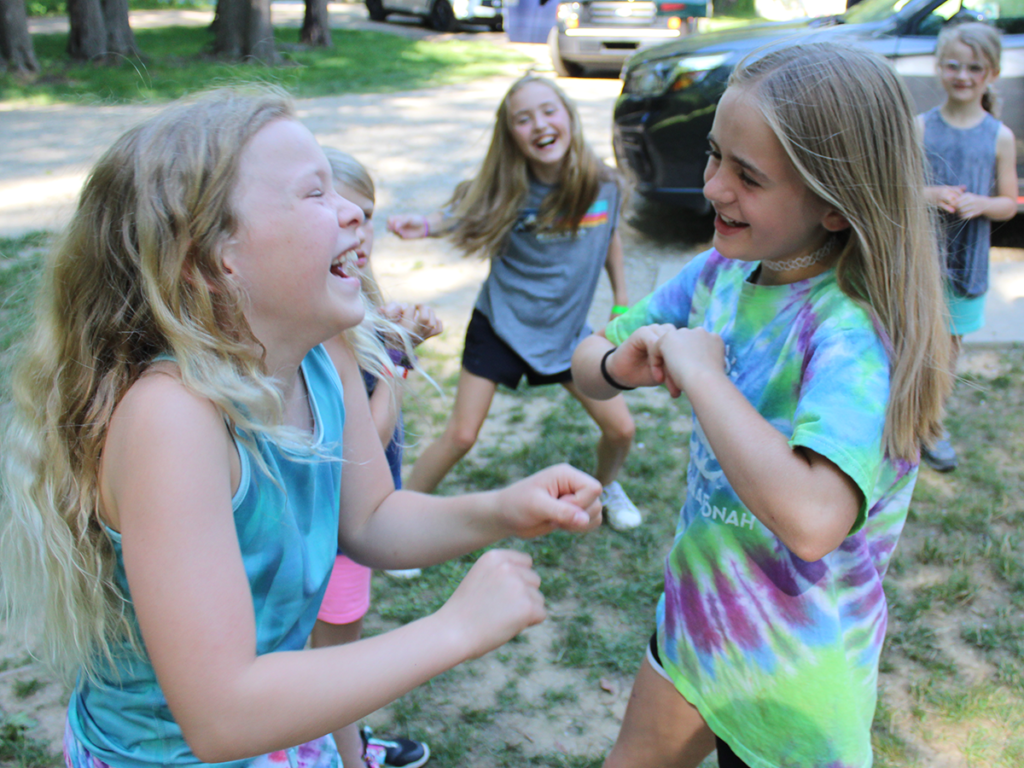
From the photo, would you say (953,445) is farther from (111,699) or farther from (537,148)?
(111,699)

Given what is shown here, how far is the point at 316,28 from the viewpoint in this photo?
57.3 ft

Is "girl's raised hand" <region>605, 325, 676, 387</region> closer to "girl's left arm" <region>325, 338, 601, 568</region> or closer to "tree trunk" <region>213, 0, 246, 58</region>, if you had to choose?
"girl's left arm" <region>325, 338, 601, 568</region>

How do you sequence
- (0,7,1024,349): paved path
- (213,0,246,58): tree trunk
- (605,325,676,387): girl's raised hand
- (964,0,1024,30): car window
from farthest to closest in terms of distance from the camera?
1. (213,0,246,58): tree trunk
2. (0,7,1024,349): paved path
3. (964,0,1024,30): car window
4. (605,325,676,387): girl's raised hand

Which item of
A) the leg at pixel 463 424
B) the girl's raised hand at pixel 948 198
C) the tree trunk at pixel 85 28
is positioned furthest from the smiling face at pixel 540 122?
the tree trunk at pixel 85 28

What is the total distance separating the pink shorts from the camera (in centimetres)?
231

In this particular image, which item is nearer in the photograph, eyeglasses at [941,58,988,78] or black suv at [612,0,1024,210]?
eyeglasses at [941,58,988,78]

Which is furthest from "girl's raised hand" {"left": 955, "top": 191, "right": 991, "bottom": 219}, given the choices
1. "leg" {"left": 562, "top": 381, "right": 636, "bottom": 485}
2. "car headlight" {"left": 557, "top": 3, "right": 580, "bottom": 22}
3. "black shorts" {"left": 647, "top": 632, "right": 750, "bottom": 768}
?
"car headlight" {"left": 557, "top": 3, "right": 580, "bottom": 22}

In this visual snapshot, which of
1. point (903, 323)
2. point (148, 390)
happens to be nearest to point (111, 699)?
point (148, 390)

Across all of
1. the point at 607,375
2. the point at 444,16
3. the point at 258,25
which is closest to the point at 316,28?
the point at 258,25

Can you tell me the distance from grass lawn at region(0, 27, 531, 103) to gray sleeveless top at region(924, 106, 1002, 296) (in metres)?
→ 8.71

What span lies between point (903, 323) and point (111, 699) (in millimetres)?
1415

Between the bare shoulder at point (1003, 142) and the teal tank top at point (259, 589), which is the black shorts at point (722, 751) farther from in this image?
the bare shoulder at point (1003, 142)

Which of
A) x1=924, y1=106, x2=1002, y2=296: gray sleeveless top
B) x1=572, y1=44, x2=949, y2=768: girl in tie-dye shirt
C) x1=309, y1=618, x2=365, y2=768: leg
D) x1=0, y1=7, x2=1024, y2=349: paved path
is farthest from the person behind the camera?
x1=0, y1=7, x2=1024, y2=349: paved path

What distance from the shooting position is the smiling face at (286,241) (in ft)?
4.16
